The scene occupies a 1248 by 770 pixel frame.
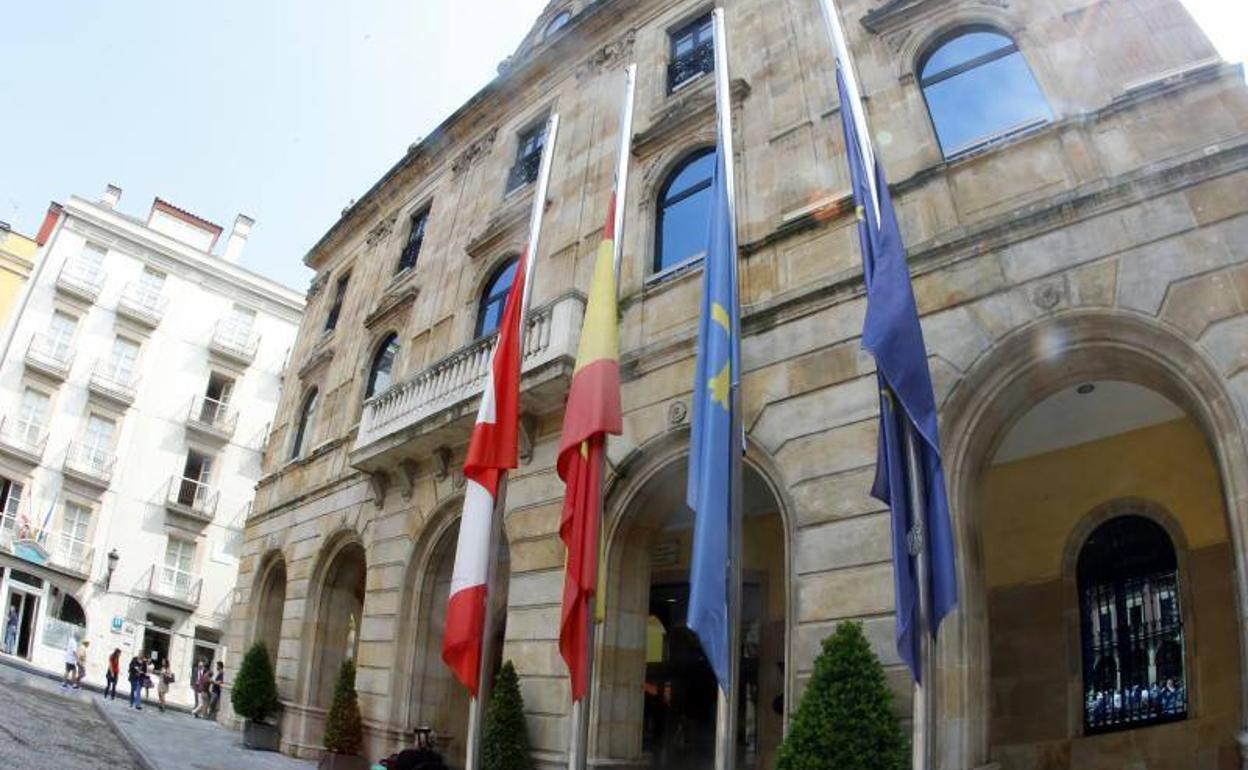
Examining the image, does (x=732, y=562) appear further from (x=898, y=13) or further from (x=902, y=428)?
(x=898, y=13)

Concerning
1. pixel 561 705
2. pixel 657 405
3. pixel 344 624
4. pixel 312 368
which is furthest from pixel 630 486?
pixel 312 368

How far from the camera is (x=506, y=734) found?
9.88 m

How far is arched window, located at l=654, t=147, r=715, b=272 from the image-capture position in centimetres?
1210

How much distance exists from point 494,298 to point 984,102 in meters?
8.98

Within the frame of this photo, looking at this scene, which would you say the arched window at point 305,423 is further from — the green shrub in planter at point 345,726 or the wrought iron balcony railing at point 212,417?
the wrought iron balcony railing at point 212,417

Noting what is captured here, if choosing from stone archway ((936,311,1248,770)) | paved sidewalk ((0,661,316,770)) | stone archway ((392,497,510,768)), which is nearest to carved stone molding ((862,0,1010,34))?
stone archway ((936,311,1248,770))

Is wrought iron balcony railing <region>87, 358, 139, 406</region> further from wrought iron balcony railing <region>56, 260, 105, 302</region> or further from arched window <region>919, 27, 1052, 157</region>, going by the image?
arched window <region>919, 27, 1052, 157</region>

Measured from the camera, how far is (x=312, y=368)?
2138 centimetres

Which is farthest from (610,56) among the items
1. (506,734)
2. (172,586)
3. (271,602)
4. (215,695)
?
(172,586)

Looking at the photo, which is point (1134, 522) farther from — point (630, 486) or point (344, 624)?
point (344, 624)

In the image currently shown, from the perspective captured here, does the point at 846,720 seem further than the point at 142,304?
No

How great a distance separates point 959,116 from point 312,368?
16.6 meters

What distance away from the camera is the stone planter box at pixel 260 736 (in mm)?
15812

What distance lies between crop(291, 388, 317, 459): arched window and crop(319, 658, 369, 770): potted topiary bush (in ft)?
27.7
